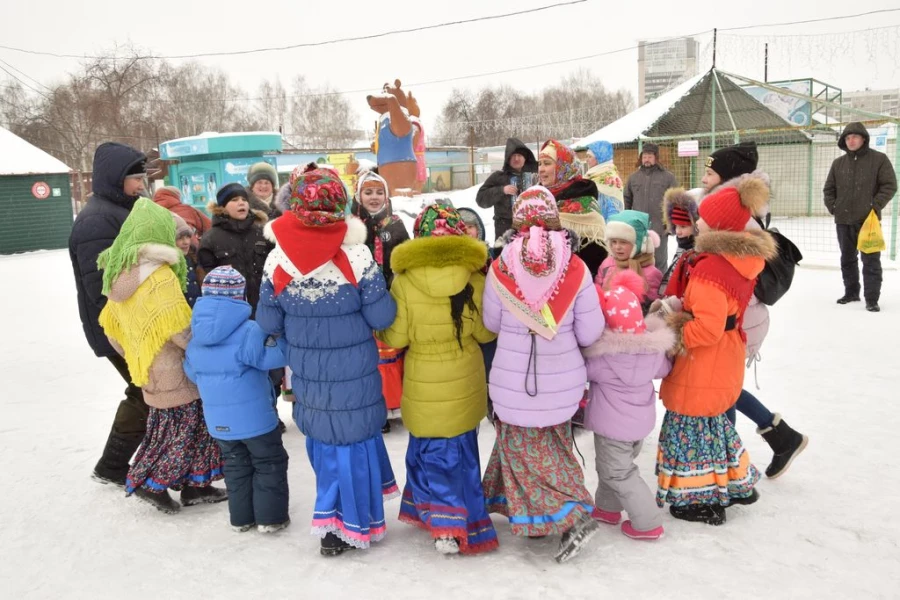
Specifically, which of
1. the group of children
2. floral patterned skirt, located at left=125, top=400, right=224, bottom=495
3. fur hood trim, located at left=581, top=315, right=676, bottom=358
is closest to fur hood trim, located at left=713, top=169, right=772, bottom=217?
the group of children

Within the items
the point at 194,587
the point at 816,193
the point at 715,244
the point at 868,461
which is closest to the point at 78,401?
the point at 194,587

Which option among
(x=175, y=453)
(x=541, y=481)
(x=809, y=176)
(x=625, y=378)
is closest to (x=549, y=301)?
(x=625, y=378)

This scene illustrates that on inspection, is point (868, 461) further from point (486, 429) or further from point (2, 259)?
point (2, 259)

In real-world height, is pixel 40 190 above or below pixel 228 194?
above

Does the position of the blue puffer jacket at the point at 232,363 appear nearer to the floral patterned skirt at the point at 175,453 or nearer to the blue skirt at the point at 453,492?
the floral patterned skirt at the point at 175,453

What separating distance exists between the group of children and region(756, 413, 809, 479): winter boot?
395mm

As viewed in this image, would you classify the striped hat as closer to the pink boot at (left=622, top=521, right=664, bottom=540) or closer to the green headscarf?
the green headscarf

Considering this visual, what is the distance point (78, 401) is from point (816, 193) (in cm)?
1699

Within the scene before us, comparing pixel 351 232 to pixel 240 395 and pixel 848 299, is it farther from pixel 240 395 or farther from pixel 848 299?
pixel 848 299

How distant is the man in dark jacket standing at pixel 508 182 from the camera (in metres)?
5.46

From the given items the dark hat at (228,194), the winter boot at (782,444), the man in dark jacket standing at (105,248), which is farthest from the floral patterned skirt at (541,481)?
the dark hat at (228,194)

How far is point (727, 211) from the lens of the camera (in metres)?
2.99

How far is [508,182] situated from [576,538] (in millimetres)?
3672

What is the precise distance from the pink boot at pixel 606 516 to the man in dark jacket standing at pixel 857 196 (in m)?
5.39
